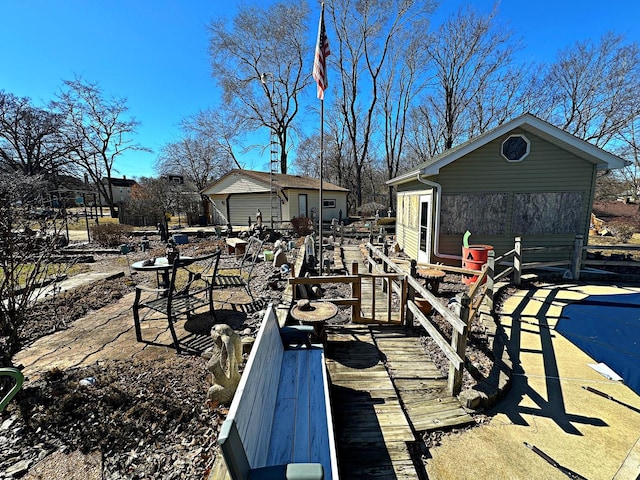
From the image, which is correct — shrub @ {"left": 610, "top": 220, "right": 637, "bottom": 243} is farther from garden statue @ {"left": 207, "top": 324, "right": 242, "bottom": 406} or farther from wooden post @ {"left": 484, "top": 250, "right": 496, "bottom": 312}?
garden statue @ {"left": 207, "top": 324, "right": 242, "bottom": 406}

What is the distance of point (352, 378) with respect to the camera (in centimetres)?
364

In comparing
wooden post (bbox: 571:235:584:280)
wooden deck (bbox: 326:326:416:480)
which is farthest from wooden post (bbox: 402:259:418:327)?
wooden post (bbox: 571:235:584:280)

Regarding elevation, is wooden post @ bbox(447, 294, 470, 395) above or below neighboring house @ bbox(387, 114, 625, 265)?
below

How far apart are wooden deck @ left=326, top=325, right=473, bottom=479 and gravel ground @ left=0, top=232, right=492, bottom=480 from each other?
0.54 m

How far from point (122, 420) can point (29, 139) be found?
3514 cm

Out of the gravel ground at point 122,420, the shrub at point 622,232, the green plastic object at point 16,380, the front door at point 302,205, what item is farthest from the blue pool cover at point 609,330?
the front door at point 302,205

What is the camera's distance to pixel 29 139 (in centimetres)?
2569

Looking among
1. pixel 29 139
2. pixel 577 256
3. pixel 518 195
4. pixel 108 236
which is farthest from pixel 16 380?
pixel 29 139

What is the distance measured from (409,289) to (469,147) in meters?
5.65

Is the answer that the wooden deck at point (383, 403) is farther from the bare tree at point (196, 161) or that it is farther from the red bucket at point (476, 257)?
the bare tree at point (196, 161)

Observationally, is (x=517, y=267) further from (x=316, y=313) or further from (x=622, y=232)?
(x=622, y=232)

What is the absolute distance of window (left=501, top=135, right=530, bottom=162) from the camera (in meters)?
8.38

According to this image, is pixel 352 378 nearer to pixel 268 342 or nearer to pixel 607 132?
pixel 268 342

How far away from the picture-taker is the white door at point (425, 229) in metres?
9.23
